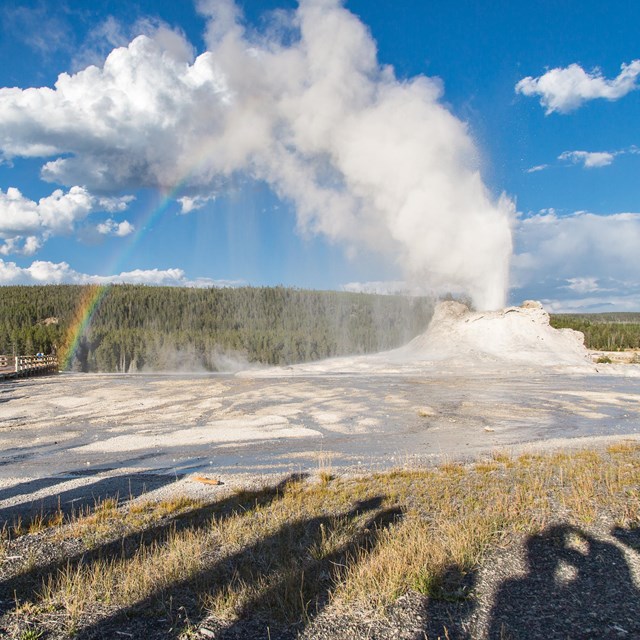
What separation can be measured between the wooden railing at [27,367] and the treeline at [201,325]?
1515 centimetres

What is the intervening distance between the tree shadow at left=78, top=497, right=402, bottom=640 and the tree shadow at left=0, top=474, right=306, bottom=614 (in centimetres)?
110

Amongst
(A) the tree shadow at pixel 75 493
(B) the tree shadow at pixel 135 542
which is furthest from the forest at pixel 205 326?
(B) the tree shadow at pixel 135 542

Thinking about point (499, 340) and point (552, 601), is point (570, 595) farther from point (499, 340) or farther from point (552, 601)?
point (499, 340)

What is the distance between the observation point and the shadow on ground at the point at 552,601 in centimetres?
445

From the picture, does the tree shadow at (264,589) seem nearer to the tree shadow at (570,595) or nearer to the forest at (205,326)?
the tree shadow at (570,595)

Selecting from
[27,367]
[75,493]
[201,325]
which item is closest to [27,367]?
[27,367]

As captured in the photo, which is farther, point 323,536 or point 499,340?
point 499,340

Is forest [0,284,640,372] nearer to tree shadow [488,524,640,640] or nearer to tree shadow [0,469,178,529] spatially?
tree shadow [0,469,178,529]

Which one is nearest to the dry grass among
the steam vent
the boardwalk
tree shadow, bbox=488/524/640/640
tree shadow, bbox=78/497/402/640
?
tree shadow, bbox=78/497/402/640

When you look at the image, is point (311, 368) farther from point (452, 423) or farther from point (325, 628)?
point (325, 628)

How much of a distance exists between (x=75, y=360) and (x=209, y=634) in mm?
68405

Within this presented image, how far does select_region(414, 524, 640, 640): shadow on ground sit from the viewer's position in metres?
4.45

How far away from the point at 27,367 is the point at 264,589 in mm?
41439

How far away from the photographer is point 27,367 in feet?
132
